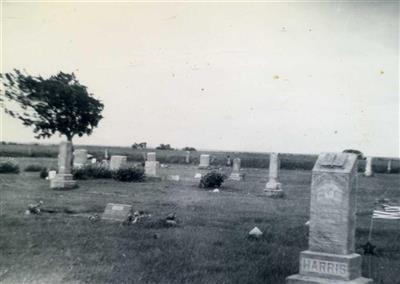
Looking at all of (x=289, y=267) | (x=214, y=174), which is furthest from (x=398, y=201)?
(x=289, y=267)

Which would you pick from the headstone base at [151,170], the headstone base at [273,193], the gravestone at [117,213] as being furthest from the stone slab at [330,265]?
the headstone base at [151,170]

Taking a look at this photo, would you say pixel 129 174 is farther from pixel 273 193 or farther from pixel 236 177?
pixel 273 193

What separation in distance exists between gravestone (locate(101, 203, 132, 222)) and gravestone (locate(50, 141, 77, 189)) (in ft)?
27.9

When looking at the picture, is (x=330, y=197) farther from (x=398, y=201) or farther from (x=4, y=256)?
(x=398, y=201)

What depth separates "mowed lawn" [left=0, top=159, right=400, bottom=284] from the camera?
784 cm

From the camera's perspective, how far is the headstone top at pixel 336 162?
7.25 metres

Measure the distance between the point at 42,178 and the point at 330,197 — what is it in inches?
822

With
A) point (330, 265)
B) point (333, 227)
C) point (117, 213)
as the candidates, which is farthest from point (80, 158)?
point (330, 265)

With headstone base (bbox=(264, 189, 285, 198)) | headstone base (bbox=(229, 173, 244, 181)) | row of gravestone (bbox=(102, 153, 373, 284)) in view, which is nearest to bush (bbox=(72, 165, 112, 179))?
headstone base (bbox=(229, 173, 244, 181))

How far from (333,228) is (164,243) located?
12.5ft

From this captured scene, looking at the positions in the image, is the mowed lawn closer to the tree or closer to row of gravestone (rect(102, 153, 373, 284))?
row of gravestone (rect(102, 153, 373, 284))

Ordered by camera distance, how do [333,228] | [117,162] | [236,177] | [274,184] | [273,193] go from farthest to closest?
[236,177] < [117,162] < [274,184] < [273,193] < [333,228]

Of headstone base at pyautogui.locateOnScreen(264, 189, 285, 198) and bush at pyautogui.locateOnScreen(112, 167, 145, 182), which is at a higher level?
bush at pyautogui.locateOnScreen(112, 167, 145, 182)

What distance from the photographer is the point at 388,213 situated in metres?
16.3
